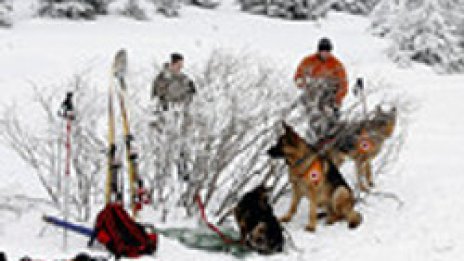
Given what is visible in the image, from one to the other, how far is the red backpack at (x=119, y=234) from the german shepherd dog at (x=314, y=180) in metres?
1.50

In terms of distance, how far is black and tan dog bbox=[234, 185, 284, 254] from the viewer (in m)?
5.87

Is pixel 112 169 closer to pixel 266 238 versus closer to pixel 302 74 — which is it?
pixel 266 238

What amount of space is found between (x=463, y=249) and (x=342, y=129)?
72.9 inches

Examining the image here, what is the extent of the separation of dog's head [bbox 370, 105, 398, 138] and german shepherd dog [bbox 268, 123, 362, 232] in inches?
30.7

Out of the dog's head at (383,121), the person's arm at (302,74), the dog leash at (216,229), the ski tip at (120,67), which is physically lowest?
the dog leash at (216,229)

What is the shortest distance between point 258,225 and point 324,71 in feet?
6.71

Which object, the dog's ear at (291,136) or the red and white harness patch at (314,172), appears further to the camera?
the red and white harness patch at (314,172)

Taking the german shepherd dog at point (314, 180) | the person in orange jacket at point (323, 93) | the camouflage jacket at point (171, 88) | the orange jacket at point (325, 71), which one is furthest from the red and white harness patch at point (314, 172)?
the camouflage jacket at point (171, 88)

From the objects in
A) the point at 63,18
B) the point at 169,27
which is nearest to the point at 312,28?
the point at 169,27

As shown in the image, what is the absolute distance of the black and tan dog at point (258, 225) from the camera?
5.87m

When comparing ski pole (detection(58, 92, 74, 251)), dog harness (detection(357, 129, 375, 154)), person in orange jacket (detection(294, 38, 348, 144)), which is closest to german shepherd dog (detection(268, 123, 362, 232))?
person in orange jacket (detection(294, 38, 348, 144))

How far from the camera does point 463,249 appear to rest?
557 cm

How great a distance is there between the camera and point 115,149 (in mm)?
6016

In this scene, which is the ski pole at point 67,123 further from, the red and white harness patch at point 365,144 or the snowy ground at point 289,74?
the red and white harness patch at point 365,144
